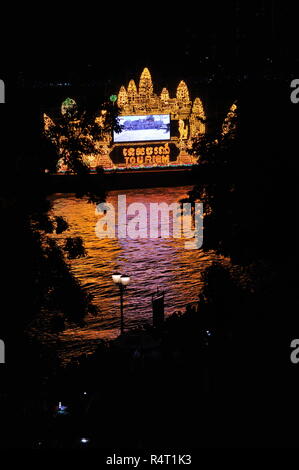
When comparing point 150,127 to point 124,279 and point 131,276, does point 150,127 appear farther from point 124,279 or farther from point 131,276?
point 124,279

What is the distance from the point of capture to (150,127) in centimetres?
2934

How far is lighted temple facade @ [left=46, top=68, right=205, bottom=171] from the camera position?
2873cm

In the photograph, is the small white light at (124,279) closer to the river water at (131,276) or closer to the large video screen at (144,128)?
the river water at (131,276)

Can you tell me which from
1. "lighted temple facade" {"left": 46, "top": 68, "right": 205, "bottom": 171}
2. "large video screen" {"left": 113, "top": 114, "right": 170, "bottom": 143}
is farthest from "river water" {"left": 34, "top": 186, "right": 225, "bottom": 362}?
"large video screen" {"left": 113, "top": 114, "right": 170, "bottom": 143}

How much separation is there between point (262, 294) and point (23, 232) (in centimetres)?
574

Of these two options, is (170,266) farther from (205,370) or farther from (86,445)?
(86,445)

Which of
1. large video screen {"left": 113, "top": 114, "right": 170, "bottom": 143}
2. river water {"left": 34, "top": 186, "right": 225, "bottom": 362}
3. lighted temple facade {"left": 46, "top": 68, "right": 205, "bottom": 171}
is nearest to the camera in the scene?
river water {"left": 34, "top": 186, "right": 225, "bottom": 362}

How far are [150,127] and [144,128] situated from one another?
1.07ft

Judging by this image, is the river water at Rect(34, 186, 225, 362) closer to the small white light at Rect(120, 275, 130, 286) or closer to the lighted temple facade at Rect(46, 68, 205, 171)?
the small white light at Rect(120, 275, 130, 286)

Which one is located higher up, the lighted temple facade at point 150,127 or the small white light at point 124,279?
the lighted temple facade at point 150,127

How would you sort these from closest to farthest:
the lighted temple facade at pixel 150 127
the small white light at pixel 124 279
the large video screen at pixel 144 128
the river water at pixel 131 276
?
the small white light at pixel 124 279, the river water at pixel 131 276, the lighted temple facade at pixel 150 127, the large video screen at pixel 144 128

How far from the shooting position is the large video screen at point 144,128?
2917 cm

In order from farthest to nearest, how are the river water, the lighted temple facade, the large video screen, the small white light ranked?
1. the large video screen
2. the lighted temple facade
3. the river water
4. the small white light

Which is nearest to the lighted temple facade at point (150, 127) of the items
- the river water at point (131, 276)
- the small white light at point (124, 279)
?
the river water at point (131, 276)
